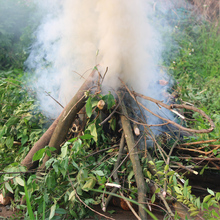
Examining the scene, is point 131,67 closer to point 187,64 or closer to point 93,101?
point 93,101

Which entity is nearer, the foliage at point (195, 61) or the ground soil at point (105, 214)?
the ground soil at point (105, 214)

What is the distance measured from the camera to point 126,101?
2.55 meters

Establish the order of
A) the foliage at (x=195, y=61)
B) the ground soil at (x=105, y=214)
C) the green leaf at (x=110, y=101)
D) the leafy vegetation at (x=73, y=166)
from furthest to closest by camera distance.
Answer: the foliage at (x=195, y=61) < the green leaf at (x=110, y=101) < the ground soil at (x=105, y=214) < the leafy vegetation at (x=73, y=166)

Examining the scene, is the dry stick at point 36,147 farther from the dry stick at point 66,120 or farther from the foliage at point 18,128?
the foliage at point 18,128

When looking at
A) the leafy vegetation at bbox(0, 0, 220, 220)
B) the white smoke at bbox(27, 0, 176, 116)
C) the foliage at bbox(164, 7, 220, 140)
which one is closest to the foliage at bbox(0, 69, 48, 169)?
the leafy vegetation at bbox(0, 0, 220, 220)

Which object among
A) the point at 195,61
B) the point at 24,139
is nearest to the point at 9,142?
the point at 24,139

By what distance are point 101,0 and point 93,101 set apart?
3.36ft

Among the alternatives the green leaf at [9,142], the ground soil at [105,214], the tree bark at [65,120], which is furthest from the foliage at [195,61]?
the green leaf at [9,142]

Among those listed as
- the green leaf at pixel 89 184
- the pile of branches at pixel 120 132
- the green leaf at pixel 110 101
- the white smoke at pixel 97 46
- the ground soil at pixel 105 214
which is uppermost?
the white smoke at pixel 97 46

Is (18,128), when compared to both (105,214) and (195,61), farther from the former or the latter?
(195,61)

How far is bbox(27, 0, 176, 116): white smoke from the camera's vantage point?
2.43m

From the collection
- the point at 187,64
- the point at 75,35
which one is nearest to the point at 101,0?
the point at 75,35

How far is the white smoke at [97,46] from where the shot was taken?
95.6 inches

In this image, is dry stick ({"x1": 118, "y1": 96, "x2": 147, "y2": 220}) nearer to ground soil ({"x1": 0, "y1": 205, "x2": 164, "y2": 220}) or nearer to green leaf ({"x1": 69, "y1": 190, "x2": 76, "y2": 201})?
ground soil ({"x1": 0, "y1": 205, "x2": 164, "y2": 220})
